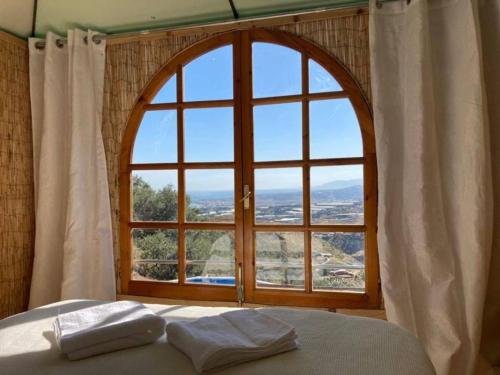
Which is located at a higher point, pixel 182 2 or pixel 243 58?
pixel 182 2

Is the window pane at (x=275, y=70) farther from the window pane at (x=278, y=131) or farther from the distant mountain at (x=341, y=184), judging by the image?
the distant mountain at (x=341, y=184)

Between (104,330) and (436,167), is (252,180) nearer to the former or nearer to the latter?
(436,167)

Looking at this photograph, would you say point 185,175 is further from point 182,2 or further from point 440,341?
point 440,341

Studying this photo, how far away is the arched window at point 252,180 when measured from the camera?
7.52ft

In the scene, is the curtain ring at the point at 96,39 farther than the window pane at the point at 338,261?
Yes

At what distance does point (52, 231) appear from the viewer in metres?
2.54

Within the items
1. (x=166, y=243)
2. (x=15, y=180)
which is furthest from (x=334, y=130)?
(x=15, y=180)

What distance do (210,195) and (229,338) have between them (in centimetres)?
141

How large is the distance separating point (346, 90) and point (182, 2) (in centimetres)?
108

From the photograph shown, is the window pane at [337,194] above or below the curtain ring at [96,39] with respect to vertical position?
below

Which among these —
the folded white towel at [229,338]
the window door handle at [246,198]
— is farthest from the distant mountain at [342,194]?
the folded white towel at [229,338]

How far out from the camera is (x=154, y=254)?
2.63 m

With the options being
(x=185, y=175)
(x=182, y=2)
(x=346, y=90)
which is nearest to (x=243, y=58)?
(x=182, y=2)

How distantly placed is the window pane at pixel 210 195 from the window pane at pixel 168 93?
Answer: 0.49m
